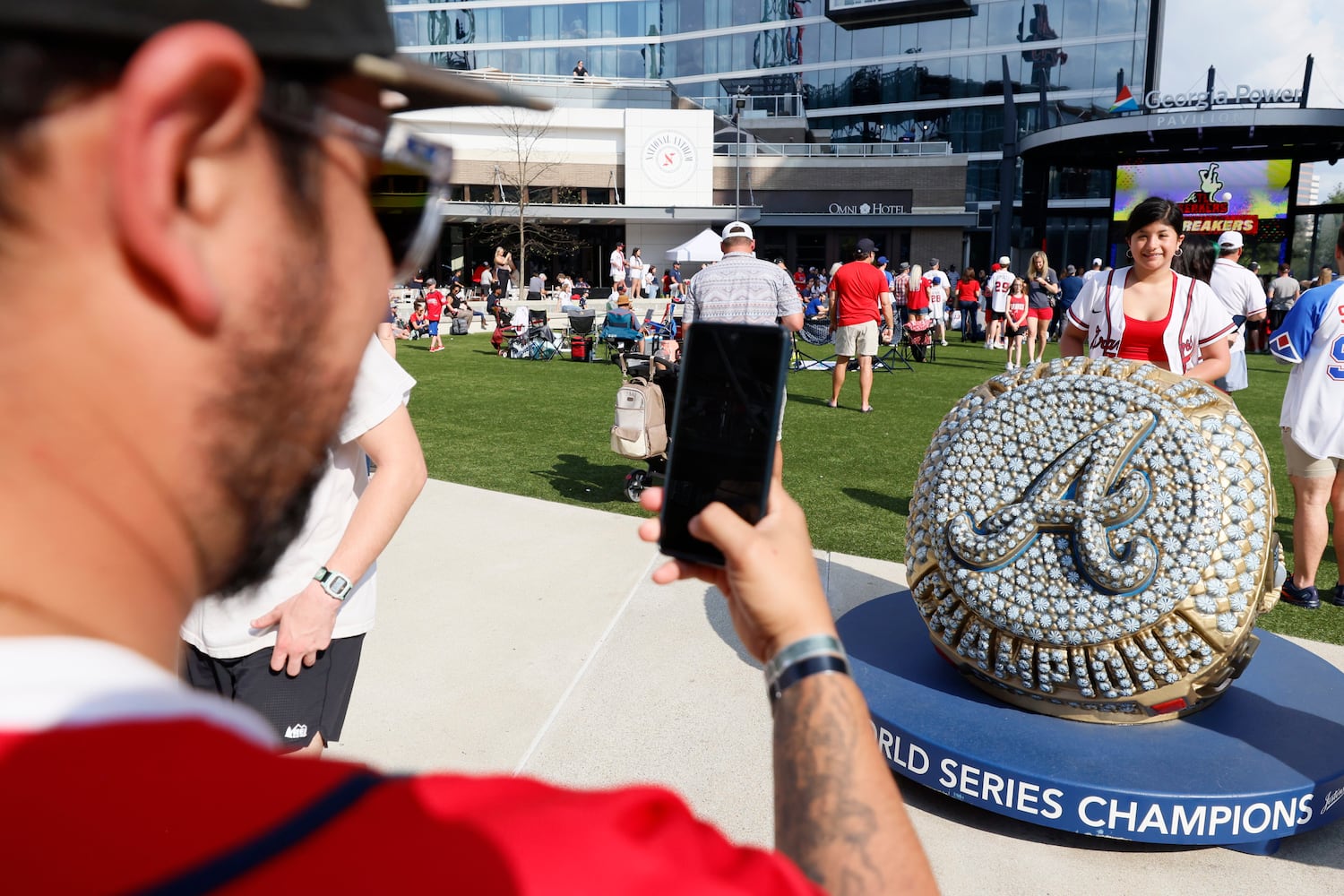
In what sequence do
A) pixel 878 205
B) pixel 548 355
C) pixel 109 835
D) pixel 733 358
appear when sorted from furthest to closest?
pixel 878 205 < pixel 548 355 < pixel 733 358 < pixel 109 835

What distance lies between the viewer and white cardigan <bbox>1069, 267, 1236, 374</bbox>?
5.04 m

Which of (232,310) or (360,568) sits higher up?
(232,310)

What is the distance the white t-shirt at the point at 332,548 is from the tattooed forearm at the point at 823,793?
5.03 ft

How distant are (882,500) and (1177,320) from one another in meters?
3.35

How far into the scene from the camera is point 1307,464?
5.52 meters

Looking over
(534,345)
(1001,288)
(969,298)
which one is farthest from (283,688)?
(969,298)

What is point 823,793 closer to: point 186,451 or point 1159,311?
point 186,451

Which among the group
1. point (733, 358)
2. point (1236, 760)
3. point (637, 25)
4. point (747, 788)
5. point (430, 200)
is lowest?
point (747, 788)

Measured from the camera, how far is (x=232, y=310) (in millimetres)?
651

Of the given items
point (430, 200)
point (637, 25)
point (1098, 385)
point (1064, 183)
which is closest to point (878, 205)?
point (1064, 183)

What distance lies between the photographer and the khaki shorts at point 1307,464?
5.48m

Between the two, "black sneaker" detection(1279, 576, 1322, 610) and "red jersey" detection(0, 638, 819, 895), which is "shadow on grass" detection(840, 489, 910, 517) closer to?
"black sneaker" detection(1279, 576, 1322, 610)

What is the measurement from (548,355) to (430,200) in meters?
18.8

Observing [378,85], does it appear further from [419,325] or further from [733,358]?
[419,325]
